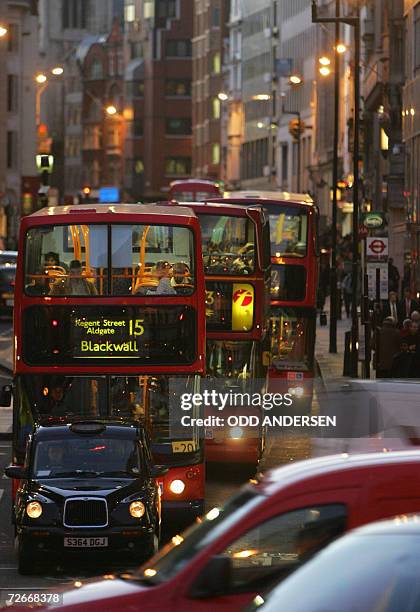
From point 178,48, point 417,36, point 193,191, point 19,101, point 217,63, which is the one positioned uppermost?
point 178,48

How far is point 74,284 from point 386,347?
13.1m

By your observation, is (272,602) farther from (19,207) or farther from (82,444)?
(19,207)

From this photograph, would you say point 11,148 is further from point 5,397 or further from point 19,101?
point 5,397

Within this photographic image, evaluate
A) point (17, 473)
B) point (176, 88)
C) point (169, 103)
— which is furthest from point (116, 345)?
point (176, 88)

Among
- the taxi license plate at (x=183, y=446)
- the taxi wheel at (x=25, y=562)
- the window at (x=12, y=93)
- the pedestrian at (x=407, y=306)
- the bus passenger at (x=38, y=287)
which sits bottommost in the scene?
the taxi wheel at (x=25, y=562)

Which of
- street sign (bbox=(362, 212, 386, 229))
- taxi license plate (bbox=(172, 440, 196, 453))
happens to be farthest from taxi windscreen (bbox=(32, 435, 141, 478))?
street sign (bbox=(362, 212, 386, 229))

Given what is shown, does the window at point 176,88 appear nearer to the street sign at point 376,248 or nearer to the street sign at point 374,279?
the street sign at point 376,248

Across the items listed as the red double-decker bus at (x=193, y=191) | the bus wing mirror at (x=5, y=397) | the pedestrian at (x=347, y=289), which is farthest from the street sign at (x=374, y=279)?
the red double-decker bus at (x=193, y=191)

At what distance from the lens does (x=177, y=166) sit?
197 meters

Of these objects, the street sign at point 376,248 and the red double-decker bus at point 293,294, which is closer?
the red double-decker bus at point 293,294

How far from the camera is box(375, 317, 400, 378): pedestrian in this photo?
3369 centimetres

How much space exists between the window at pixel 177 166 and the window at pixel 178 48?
9.48m

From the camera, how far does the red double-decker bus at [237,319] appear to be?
26.2m

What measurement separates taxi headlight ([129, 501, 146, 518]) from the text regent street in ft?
9.99
